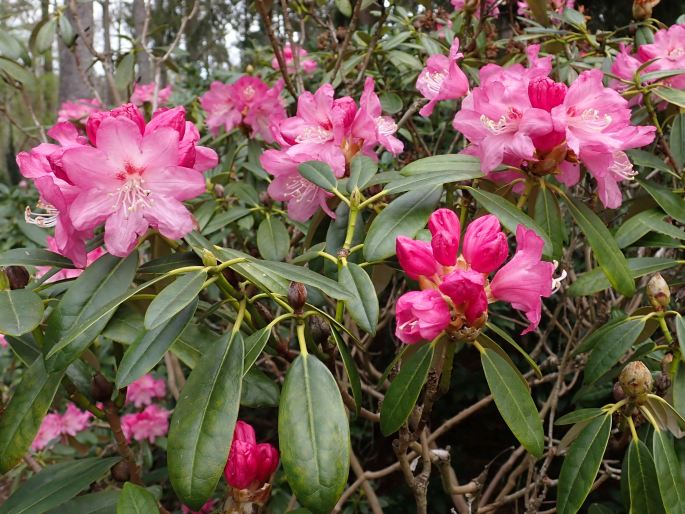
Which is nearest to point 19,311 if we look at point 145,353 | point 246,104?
point 145,353

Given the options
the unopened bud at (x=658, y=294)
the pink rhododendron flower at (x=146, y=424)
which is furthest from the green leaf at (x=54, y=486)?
the pink rhododendron flower at (x=146, y=424)

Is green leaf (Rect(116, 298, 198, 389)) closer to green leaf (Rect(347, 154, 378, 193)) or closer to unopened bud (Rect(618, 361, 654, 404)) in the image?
green leaf (Rect(347, 154, 378, 193))

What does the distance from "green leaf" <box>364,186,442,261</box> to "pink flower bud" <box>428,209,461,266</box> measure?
81 mm

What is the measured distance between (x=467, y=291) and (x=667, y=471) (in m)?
0.46

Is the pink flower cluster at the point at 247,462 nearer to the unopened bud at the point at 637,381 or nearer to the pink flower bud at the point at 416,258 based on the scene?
the pink flower bud at the point at 416,258

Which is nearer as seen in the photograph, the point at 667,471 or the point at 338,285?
the point at 338,285

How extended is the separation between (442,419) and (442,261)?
7.68 feet

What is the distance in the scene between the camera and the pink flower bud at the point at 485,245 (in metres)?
0.79

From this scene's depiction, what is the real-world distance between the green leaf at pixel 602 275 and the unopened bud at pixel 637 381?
185 mm

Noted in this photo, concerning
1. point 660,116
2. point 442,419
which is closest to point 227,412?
point 660,116

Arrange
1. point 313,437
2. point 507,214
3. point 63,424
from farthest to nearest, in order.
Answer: point 63,424
point 507,214
point 313,437

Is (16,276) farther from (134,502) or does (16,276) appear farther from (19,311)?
(134,502)

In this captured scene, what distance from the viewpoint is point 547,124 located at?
0.89 m

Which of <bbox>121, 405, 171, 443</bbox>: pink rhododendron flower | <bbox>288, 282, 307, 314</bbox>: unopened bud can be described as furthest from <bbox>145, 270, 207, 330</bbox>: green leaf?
<bbox>121, 405, 171, 443</bbox>: pink rhododendron flower
